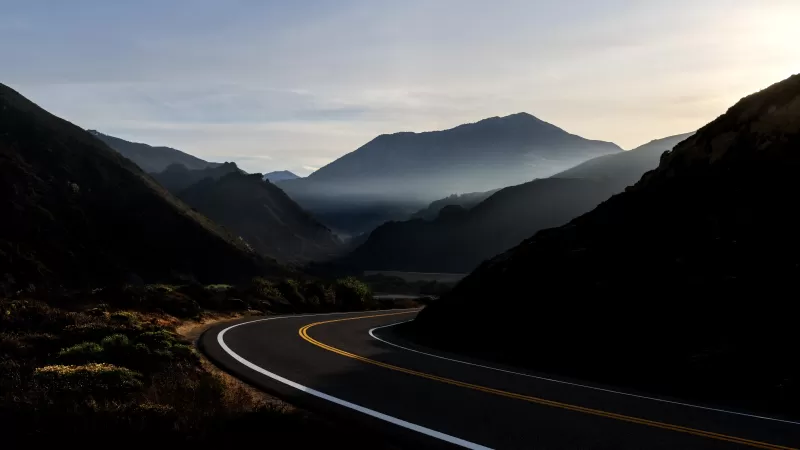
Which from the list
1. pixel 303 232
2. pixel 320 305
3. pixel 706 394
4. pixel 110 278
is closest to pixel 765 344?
pixel 706 394

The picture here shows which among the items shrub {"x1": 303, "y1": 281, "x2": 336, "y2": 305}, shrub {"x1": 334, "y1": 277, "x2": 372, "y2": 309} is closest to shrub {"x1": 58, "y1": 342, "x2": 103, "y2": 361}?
shrub {"x1": 303, "y1": 281, "x2": 336, "y2": 305}

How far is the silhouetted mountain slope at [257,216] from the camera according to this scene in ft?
567

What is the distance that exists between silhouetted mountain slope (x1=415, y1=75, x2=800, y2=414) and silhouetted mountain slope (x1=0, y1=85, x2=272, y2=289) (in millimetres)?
49903

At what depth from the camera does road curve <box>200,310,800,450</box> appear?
8.39 metres

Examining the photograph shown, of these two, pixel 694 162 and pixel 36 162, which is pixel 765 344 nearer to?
pixel 694 162

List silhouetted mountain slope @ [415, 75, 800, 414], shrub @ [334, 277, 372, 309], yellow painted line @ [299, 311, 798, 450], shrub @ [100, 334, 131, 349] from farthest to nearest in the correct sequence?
shrub @ [334, 277, 372, 309], silhouetted mountain slope @ [415, 75, 800, 414], shrub @ [100, 334, 131, 349], yellow painted line @ [299, 311, 798, 450]

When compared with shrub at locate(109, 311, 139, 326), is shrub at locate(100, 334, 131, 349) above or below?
above

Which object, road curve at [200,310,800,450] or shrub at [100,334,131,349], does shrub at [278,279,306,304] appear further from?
shrub at [100,334,131,349]

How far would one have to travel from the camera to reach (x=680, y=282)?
16.7m

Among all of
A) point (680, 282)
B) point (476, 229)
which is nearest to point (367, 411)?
point (680, 282)

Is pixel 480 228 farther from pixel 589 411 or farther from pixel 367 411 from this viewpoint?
pixel 367 411

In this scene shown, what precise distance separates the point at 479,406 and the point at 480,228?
477 ft

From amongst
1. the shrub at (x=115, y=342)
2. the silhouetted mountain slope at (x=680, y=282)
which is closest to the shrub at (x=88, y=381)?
the shrub at (x=115, y=342)

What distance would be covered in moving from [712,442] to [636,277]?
10.1 m
